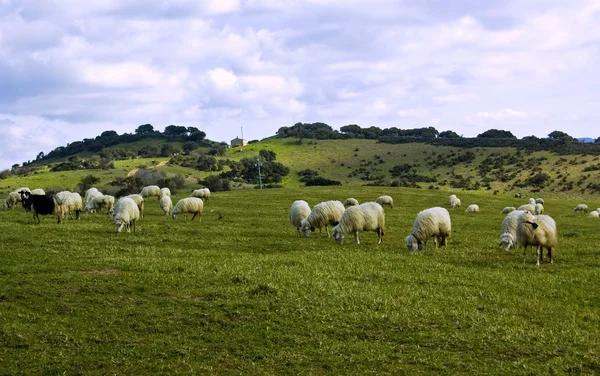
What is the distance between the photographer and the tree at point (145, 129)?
18952 cm

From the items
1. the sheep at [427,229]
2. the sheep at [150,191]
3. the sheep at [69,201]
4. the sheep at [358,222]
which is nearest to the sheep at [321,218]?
the sheep at [358,222]

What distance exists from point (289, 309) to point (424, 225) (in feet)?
38.5

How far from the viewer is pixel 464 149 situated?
121688mm

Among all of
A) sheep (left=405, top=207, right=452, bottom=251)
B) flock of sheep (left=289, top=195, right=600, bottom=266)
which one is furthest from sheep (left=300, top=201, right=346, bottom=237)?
sheep (left=405, top=207, right=452, bottom=251)

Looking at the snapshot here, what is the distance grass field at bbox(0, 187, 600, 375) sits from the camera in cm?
1024

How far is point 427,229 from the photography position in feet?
76.3

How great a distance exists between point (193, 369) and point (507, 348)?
6.20 meters

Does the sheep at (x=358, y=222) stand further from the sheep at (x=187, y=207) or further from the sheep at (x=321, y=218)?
the sheep at (x=187, y=207)

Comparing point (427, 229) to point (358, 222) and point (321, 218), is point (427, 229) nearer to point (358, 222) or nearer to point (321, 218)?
point (358, 222)

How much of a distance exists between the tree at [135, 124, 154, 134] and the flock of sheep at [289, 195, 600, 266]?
169834 millimetres

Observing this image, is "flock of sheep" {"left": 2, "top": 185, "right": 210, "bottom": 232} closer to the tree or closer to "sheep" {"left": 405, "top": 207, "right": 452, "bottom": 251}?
"sheep" {"left": 405, "top": 207, "right": 452, "bottom": 251}

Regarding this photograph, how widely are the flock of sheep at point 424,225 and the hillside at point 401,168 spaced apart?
49.9 metres

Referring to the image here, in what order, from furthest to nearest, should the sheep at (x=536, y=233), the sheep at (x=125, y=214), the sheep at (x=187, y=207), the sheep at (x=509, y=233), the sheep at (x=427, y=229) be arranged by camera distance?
the sheep at (x=187, y=207)
the sheep at (x=125, y=214)
the sheep at (x=427, y=229)
the sheep at (x=509, y=233)
the sheep at (x=536, y=233)

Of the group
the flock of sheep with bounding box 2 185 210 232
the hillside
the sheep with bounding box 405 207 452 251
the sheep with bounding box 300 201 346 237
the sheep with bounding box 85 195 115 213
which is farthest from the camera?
the hillside
